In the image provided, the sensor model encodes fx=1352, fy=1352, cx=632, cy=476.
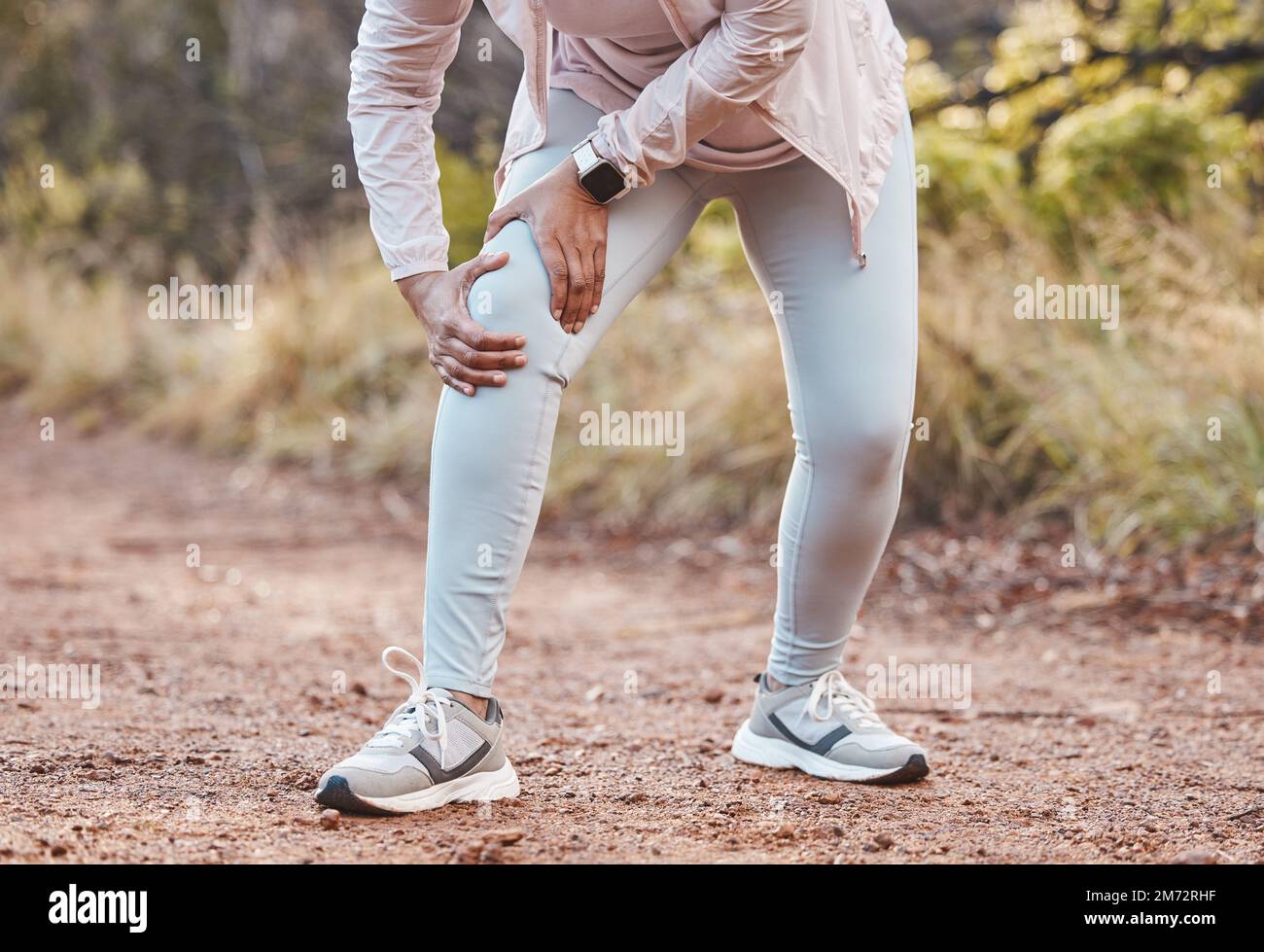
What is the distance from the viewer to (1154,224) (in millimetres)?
5516

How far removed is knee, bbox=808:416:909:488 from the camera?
2230mm

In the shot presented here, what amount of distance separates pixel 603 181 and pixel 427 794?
970 millimetres

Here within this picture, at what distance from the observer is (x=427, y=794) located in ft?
6.78

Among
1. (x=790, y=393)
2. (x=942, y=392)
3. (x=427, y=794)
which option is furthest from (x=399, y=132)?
(x=942, y=392)

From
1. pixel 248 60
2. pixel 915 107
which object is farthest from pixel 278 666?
pixel 248 60

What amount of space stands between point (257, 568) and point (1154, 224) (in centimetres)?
389

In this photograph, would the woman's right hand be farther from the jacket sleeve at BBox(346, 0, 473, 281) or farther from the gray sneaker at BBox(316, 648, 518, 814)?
the gray sneaker at BBox(316, 648, 518, 814)

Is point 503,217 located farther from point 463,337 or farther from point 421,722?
point 421,722

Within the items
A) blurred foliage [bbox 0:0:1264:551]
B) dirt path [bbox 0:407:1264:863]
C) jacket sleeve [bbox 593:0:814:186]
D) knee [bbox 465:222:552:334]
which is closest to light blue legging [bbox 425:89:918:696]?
knee [bbox 465:222:552:334]

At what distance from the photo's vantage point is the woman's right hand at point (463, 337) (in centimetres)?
200

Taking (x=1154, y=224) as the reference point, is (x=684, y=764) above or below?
below

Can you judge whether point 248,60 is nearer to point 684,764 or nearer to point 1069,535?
point 1069,535

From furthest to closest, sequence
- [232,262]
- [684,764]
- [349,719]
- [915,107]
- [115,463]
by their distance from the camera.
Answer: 1. [232,262]
2. [115,463]
3. [915,107]
4. [349,719]
5. [684,764]
